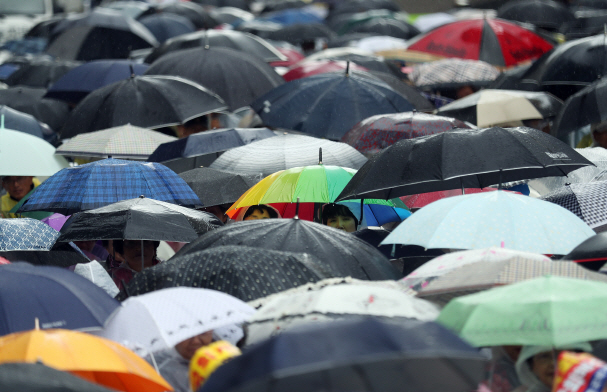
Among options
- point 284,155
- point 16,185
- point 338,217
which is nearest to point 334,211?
point 338,217

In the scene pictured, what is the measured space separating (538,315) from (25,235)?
3.83 meters

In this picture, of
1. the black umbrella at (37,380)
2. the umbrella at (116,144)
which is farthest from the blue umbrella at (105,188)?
the black umbrella at (37,380)

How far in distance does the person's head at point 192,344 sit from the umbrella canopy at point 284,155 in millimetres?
3342

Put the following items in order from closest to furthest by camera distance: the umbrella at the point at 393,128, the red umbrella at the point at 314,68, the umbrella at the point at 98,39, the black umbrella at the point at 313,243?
the black umbrella at the point at 313,243 < the umbrella at the point at 393,128 < the red umbrella at the point at 314,68 < the umbrella at the point at 98,39

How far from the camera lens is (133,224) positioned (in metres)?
6.26

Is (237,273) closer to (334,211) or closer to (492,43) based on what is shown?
(334,211)

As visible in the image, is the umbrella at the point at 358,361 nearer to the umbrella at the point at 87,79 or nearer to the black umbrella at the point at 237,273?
the black umbrella at the point at 237,273

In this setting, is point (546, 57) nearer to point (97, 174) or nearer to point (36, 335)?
point (97, 174)

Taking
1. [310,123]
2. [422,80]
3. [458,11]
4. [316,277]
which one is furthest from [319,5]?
[316,277]

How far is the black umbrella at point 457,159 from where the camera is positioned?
6.32 metres

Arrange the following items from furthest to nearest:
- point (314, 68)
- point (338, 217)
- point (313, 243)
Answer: point (314, 68), point (338, 217), point (313, 243)

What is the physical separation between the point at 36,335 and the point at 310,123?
19.8 ft

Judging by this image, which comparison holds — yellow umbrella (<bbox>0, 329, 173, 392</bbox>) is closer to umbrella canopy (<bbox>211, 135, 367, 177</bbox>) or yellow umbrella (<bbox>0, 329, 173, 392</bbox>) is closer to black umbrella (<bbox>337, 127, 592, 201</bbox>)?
black umbrella (<bbox>337, 127, 592, 201</bbox>)

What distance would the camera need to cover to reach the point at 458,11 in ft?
85.7
